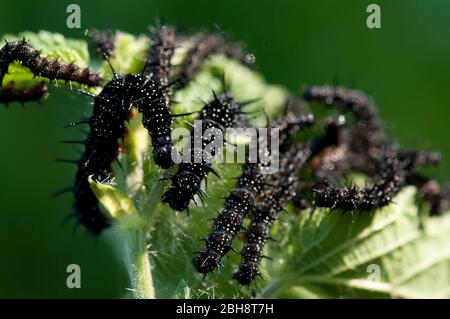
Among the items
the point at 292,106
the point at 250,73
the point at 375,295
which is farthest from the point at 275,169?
the point at 250,73

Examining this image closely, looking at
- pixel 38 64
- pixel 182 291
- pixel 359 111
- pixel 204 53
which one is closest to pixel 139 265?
pixel 182 291

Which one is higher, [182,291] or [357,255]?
[357,255]

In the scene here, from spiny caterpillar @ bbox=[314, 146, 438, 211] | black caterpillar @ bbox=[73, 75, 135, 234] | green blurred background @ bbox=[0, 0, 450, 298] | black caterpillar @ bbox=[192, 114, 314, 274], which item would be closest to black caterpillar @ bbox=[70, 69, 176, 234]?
black caterpillar @ bbox=[73, 75, 135, 234]

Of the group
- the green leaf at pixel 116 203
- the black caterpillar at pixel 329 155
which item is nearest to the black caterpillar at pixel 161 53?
the green leaf at pixel 116 203

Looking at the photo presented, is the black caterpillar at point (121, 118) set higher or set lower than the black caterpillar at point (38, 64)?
lower

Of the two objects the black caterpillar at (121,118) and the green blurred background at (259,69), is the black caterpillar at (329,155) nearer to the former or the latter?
the black caterpillar at (121,118)

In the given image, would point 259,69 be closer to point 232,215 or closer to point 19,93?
point 19,93

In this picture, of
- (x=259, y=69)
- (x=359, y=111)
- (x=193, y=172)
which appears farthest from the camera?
(x=259, y=69)
